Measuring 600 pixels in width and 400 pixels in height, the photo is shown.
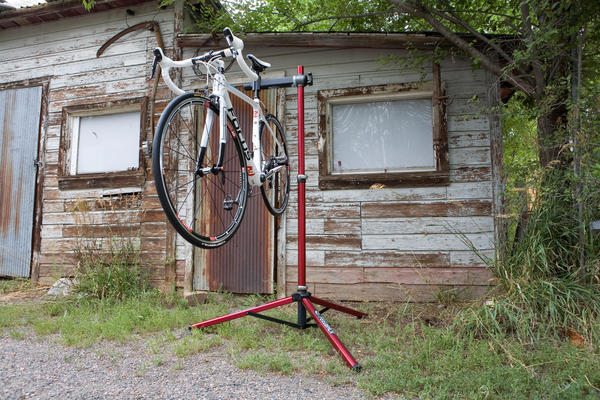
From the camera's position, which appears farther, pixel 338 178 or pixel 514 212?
pixel 338 178

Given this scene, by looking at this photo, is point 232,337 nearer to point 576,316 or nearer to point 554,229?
point 576,316

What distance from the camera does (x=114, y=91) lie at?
17.5 feet

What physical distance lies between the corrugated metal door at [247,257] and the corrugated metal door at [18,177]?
2.59m

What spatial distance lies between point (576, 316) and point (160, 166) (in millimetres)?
2761

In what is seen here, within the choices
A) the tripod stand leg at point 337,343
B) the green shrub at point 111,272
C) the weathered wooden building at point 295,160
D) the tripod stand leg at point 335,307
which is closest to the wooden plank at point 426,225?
the weathered wooden building at point 295,160

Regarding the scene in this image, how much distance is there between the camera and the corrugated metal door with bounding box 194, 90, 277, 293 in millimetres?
4656

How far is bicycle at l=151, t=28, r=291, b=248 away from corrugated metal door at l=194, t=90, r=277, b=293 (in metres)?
0.24

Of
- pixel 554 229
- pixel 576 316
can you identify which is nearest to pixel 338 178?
pixel 554 229

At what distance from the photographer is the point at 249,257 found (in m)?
4.70

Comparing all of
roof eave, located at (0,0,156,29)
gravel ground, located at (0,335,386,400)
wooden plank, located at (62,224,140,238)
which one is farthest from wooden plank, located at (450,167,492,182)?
roof eave, located at (0,0,156,29)

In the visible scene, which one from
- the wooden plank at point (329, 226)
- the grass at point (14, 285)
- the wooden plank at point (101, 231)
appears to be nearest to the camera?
the wooden plank at point (329, 226)

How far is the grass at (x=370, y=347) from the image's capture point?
2184 mm

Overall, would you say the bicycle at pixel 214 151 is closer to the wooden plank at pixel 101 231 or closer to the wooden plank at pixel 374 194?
the wooden plank at pixel 374 194

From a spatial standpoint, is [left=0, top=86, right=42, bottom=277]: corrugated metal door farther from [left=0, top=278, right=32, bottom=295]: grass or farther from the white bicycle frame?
the white bicycle frame
